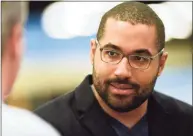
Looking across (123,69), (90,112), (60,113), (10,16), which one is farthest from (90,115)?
(10,16)

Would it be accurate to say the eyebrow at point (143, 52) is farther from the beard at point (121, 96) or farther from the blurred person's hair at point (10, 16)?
the blurred person's hair at point (10, 16)

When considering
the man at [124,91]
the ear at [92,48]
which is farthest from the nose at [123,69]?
the ear at [92,48]

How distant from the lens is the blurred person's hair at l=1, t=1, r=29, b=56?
1.28 metres

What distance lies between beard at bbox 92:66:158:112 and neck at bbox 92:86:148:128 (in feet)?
0.04

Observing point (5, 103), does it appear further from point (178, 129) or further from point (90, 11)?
point (178, 129)

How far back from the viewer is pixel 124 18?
127cm

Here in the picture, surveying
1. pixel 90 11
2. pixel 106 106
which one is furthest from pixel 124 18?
pixel 106 106

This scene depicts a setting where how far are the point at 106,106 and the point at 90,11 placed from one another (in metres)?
0.36

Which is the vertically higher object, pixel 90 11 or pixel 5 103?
pixel 90 11

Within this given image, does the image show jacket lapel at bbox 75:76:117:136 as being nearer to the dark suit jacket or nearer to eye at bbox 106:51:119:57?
the dark suit jacket

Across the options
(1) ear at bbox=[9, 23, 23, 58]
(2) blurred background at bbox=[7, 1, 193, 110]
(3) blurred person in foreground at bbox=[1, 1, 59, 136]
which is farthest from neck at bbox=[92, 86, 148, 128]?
(1) ear at bbox=[9, 23, 23, 58]

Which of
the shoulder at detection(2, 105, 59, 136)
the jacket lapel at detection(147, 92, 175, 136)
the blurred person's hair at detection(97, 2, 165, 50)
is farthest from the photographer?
the jacket lapel at detection(147, 92, 175, 136)

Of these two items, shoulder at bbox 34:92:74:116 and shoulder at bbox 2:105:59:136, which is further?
shoulder at bbox 34:92:74:116

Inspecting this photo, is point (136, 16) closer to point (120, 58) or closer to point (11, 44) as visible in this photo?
point (120, 58)
